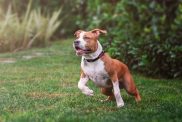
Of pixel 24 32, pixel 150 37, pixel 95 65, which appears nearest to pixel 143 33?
pixel 150 37

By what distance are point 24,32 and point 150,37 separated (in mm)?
5180

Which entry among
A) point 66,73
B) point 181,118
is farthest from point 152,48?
point 181,118

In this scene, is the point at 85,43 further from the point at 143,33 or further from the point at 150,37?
the point at 143,33

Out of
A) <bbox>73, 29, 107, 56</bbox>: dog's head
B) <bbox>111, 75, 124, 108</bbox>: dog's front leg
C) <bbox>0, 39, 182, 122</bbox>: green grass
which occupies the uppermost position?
<bbox>73, 29, 107, 56</bbox>: dog's head

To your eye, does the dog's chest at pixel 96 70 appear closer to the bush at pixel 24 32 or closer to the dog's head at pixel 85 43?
the dog's head at pixel 85 43

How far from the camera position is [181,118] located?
6.45 metres

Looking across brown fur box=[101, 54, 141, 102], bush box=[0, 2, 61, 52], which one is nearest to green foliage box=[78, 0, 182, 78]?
brown fur box=[101, 54, 141, 102]

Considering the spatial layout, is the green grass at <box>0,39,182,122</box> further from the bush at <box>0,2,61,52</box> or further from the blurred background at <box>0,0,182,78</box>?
the bush at <box>0,2,61,52</box>

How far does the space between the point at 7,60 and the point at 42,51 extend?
1.54m

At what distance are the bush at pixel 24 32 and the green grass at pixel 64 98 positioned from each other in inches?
91.3

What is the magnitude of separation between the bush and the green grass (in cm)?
232

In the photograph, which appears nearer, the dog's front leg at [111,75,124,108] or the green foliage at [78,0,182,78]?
the dog's front leg at [111,75,124,108]

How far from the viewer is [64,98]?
789cm

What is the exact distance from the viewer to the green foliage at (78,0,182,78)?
31.7 feet
